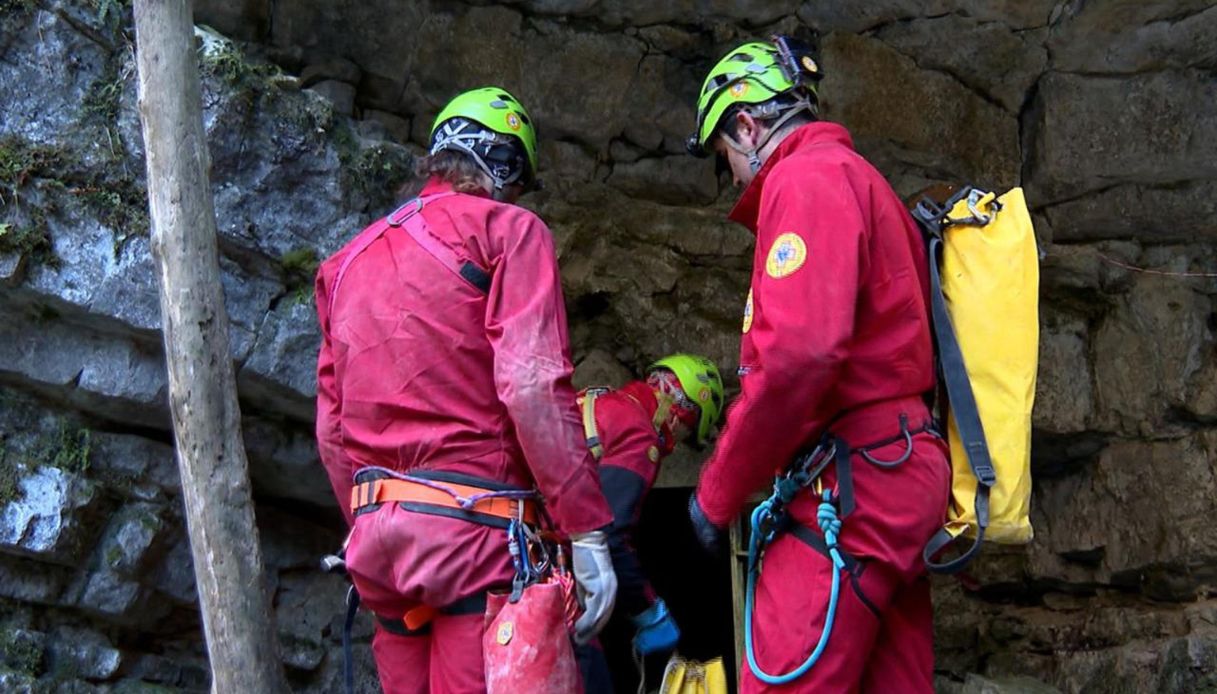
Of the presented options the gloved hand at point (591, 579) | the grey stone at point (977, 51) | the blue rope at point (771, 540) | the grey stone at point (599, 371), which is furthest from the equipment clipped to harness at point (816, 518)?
the grey stone at point (977, 51)

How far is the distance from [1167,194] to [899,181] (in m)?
1.23

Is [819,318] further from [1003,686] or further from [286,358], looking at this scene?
[1003,686]

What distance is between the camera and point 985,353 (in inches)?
136

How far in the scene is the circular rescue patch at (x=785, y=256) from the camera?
10.7 ft

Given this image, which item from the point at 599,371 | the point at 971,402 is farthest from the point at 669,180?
the point at 971,402

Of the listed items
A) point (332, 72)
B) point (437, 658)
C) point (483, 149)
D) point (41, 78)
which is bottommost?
point (437, 658)

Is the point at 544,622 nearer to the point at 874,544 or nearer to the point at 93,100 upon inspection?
the point at 874,544

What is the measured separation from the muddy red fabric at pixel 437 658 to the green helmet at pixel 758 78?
161 cm

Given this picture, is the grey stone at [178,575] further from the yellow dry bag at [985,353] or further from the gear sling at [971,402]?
the yellow dry bag at [985,353]

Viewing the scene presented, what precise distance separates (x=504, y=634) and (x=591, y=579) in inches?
11.6

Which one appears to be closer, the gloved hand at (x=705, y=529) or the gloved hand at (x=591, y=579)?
the gloved hand at (x=591, y=579)

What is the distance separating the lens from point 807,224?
3.30 m

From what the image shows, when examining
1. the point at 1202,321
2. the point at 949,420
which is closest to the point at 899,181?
the point at 1202,321

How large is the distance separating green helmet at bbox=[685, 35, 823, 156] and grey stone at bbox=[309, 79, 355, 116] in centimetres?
227
